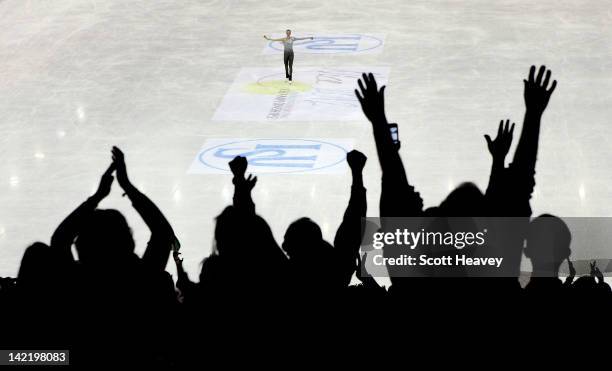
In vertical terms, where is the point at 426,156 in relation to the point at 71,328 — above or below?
below

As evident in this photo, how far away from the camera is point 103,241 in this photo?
5094 mm

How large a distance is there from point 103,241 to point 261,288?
89 cm

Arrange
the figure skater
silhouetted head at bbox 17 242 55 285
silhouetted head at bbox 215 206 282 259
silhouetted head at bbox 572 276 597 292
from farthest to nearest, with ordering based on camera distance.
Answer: the figure skater, silhouetted head at bbox 215 206 282 259, silhouetted head at bbox 17 242 55 285, silhouetted head at bbox 572 276 597 292

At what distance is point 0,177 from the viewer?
600 inches

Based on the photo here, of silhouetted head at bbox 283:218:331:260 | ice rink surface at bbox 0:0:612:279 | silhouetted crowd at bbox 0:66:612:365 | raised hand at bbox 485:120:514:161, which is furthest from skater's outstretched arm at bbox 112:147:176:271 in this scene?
ice rink surface at bbox 0:0:612:279

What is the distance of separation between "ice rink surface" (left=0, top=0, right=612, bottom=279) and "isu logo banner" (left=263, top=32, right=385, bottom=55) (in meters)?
0.23

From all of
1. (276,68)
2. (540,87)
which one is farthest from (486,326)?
(276,68)

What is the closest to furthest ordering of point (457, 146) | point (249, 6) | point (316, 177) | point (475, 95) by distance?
point (316, 177) < point (457, 146) < point (475, 95) < point (249, 6)

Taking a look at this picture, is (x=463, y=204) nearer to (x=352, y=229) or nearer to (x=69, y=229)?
(x=352, y=229)

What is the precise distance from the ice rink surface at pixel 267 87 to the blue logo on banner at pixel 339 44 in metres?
0.33

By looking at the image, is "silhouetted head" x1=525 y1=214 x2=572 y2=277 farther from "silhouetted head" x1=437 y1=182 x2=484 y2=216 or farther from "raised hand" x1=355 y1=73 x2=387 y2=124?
"raised hand" x1=355 y1=73 x2=387 y2=124

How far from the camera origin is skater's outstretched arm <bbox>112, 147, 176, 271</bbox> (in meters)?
5.55

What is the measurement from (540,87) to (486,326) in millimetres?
1505

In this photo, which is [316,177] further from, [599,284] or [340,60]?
[599,284]
